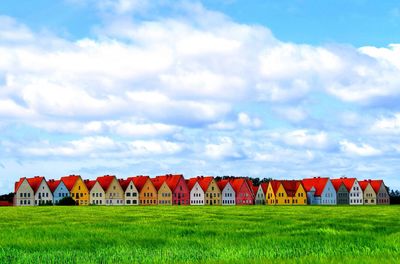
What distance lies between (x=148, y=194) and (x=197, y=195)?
13560 mm

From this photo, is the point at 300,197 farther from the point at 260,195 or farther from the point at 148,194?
the point at 148,194

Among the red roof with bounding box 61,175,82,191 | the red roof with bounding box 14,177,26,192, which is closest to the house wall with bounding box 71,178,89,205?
the red roof with bounding box 61,175,82,191

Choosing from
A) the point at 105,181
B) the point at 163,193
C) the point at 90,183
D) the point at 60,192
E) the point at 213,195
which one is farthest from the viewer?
the point at 213,195

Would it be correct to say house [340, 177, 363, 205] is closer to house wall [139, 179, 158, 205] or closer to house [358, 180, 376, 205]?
house [358, 180, 376, 205]

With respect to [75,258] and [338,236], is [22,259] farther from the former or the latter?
[338,236]

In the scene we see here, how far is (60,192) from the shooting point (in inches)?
4961

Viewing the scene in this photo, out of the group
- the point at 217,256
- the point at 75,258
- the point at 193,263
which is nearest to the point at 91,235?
the point at 75,258

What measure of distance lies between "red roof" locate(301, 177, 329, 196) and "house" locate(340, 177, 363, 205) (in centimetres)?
1092

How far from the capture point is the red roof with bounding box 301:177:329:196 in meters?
142

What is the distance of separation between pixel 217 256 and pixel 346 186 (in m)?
146

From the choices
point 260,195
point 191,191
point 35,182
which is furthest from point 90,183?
point 260,195

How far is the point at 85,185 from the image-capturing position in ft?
421

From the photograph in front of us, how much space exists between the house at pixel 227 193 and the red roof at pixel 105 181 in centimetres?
3067

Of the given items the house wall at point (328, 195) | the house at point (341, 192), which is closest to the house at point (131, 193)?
the house wall at point (328, 195)
